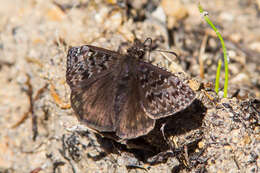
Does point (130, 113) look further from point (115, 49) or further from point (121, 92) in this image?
point (115, 49)

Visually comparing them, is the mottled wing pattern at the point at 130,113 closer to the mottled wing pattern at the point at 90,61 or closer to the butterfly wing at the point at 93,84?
the butterfly wing at the point at 93,84

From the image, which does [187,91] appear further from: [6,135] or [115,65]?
[6,135]

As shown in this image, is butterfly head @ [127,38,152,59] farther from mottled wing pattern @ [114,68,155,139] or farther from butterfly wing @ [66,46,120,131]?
mottled wing pattern @ [114,68,155,139]

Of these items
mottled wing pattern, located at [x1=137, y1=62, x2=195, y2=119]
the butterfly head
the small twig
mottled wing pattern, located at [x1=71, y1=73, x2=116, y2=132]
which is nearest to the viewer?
mottled wing pattern, located at [x1=137, y1=62, x2=195, y2=119]

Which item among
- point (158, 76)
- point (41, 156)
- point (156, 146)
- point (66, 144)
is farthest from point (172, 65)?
point (41, 156)

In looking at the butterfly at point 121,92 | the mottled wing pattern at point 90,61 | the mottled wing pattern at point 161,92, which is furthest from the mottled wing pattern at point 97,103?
the mottled wing pattern at point 161,92

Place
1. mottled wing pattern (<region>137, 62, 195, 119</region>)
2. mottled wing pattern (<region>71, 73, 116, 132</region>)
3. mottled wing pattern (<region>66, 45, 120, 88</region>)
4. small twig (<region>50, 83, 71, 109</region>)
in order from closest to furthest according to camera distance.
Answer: mottled wing pattern (<region>137, 62, 195, 119</region>) < mottled wing pattern (<region>71, 73, 116, 132</region>) < mottled wing pattern (<region>66, 45, 120, 88</region>) < small twig (<region>50, 83, 71, 109</region>)

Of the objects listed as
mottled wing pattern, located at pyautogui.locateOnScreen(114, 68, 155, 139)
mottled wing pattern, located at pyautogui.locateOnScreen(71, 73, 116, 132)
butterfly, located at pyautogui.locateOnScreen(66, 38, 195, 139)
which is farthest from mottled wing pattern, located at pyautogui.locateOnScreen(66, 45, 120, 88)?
mottled wing pattern, located at pyautogui.locateOnScreen(114, 68, 155, 139)
